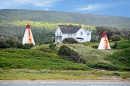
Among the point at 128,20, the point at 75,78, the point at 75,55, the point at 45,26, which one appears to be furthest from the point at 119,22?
the point at 75,78

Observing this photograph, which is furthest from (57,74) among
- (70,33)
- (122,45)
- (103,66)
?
(70,33)

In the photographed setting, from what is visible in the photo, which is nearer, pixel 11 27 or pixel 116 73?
pixel 116 73

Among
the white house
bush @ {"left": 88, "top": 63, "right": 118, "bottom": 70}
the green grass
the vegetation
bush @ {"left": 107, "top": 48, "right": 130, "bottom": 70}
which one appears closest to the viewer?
the green grass

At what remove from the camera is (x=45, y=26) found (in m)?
107

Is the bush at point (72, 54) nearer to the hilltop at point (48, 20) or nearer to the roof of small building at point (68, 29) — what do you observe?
the roof of small building at point (68, 29)

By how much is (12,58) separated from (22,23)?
6859cm

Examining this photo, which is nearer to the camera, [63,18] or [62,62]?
[62,62]

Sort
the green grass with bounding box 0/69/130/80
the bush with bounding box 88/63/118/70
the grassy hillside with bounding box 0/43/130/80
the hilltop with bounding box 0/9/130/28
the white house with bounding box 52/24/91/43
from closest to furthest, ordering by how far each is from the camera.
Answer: the green grass with bounding box 0/69/130/80
the grassy hillside with bounding box 0/43/130/80
the bush with bounding box 88/63/118/70
the white house with bounding box 52/24/91/43
the hilltop with bounding box 0/9/130/28

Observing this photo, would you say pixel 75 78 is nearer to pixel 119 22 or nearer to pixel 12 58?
pixel 12 58

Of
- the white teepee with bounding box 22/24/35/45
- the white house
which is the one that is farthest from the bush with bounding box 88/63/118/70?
the white house

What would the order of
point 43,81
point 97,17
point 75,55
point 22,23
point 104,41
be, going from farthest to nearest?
Answer: point 97,17 → point 22,23 → point 104,41 → point 75,55 → point 43,81

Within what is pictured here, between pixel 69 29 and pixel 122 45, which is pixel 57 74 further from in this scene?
pixel 69 29

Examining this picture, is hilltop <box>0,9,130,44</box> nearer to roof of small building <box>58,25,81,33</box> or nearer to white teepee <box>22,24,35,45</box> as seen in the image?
roof of small building <box>58,25,81,33</box>

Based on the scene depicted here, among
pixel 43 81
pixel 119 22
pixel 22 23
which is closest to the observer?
pixel 43 81
